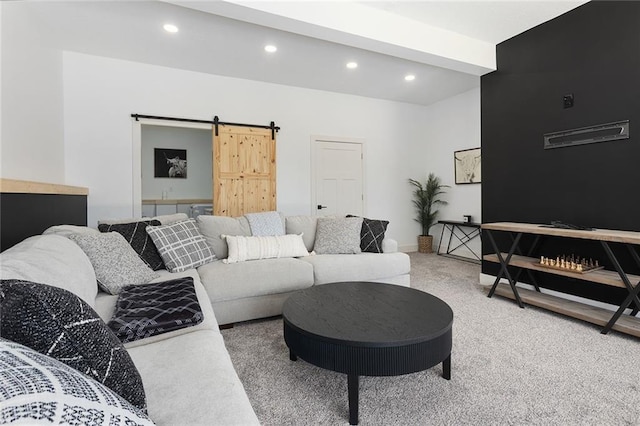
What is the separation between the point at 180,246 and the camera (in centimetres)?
267

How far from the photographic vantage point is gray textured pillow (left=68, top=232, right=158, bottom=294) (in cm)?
196

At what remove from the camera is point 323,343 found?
1514mm

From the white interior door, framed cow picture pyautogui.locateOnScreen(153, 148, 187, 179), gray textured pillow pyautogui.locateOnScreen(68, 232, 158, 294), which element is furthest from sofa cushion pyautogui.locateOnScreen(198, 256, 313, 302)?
framed cow picture pyautogui.locateOnScreen(153, 148, 187, 179)

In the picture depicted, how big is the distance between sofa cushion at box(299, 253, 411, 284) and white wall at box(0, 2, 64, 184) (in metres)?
2.46

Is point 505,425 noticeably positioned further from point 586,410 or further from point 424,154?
point 424,154

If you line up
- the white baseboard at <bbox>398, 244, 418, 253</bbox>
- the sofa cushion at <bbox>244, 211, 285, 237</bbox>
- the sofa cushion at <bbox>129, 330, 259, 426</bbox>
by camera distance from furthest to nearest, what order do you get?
the white baseboard at <bbox>398, 244, 418, 253</bbox>
the sofa cushion at <bbox>244, 211, 285, 237</bbox>
the sofa cushion at <bbox>129, 330, 259, 426</bbox>

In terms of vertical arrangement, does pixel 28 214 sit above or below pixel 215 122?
below

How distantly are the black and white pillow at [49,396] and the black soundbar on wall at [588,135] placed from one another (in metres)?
3.67

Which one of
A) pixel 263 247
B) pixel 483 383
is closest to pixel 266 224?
pixel 263 247

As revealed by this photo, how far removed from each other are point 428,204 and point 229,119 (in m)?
3.75

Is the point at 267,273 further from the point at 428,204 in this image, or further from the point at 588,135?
the point at 428,204

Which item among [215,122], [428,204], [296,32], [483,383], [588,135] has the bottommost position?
[483,383]

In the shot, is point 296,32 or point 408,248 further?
point 408,248

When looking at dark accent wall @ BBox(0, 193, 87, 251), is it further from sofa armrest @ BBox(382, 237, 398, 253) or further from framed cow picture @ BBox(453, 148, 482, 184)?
framed cow picture @ BBox(453, 148, 482, 184)
